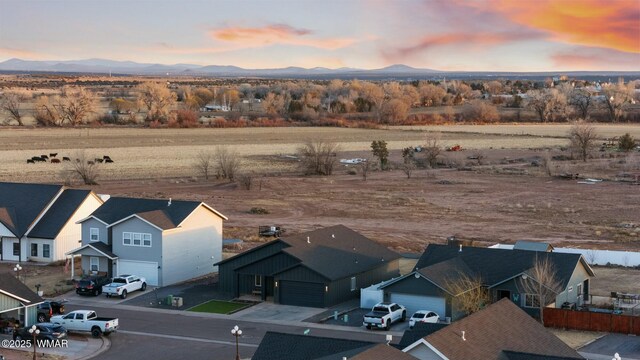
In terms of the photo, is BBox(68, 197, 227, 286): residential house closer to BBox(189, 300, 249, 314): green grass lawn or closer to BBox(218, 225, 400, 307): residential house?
BBox(218, 225, 400, 307): residential house

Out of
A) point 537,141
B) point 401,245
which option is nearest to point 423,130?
point 537,141

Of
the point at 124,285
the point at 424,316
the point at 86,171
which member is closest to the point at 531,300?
the point at 424,316

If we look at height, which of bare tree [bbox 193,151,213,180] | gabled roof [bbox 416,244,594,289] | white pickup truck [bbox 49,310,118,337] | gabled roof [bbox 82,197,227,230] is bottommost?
bare tree [bbox 193,151,213,180]

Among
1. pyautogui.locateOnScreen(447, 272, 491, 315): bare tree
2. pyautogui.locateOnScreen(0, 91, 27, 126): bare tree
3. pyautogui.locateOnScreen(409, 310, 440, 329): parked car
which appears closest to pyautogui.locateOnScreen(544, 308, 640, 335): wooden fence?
pyautogui.locateOnScreen(447, 272, 491, 315): bare tree

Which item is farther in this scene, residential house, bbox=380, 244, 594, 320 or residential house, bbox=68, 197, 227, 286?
residential house, bbox=68, 197, 227, 286

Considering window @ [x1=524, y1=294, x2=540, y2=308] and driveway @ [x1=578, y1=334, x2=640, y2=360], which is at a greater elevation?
window @ [x1=524, y1=294, x2=540, y2=308]
